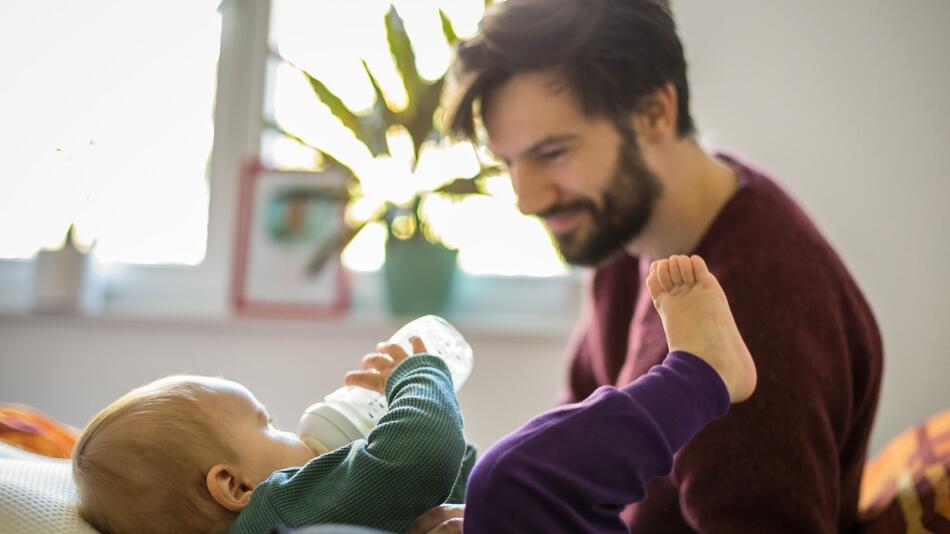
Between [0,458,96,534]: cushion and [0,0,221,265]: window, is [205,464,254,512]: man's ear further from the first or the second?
[0,0,221,265]: window

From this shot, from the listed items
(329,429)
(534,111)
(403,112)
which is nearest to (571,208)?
(534,111)

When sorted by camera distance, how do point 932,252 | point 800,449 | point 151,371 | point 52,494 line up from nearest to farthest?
point 52,494 < point 800,449 < point 932,252 < point 151,371

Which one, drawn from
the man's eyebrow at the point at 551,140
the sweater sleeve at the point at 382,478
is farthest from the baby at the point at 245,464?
the man's eyebrow at the point at 551,140

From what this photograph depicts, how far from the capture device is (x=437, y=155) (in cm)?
217

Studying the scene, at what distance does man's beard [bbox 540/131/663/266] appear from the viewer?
1.32m

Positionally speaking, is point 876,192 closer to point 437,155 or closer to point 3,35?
point 437,155

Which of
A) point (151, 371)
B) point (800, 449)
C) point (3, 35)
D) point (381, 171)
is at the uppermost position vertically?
point (3, 35)

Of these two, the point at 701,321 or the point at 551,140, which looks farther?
the point at 551,140

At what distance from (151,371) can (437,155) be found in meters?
0.83

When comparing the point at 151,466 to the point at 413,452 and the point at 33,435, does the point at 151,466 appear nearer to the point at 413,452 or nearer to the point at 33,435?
the point at 413,452

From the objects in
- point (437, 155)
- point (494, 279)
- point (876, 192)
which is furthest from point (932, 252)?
point (437, 155)

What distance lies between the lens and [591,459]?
0.68 metres

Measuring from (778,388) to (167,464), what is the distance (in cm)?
62

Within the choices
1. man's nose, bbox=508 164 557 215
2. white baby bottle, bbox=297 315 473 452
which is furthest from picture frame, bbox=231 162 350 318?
white baby bottle, bbox=297 315 473 452
